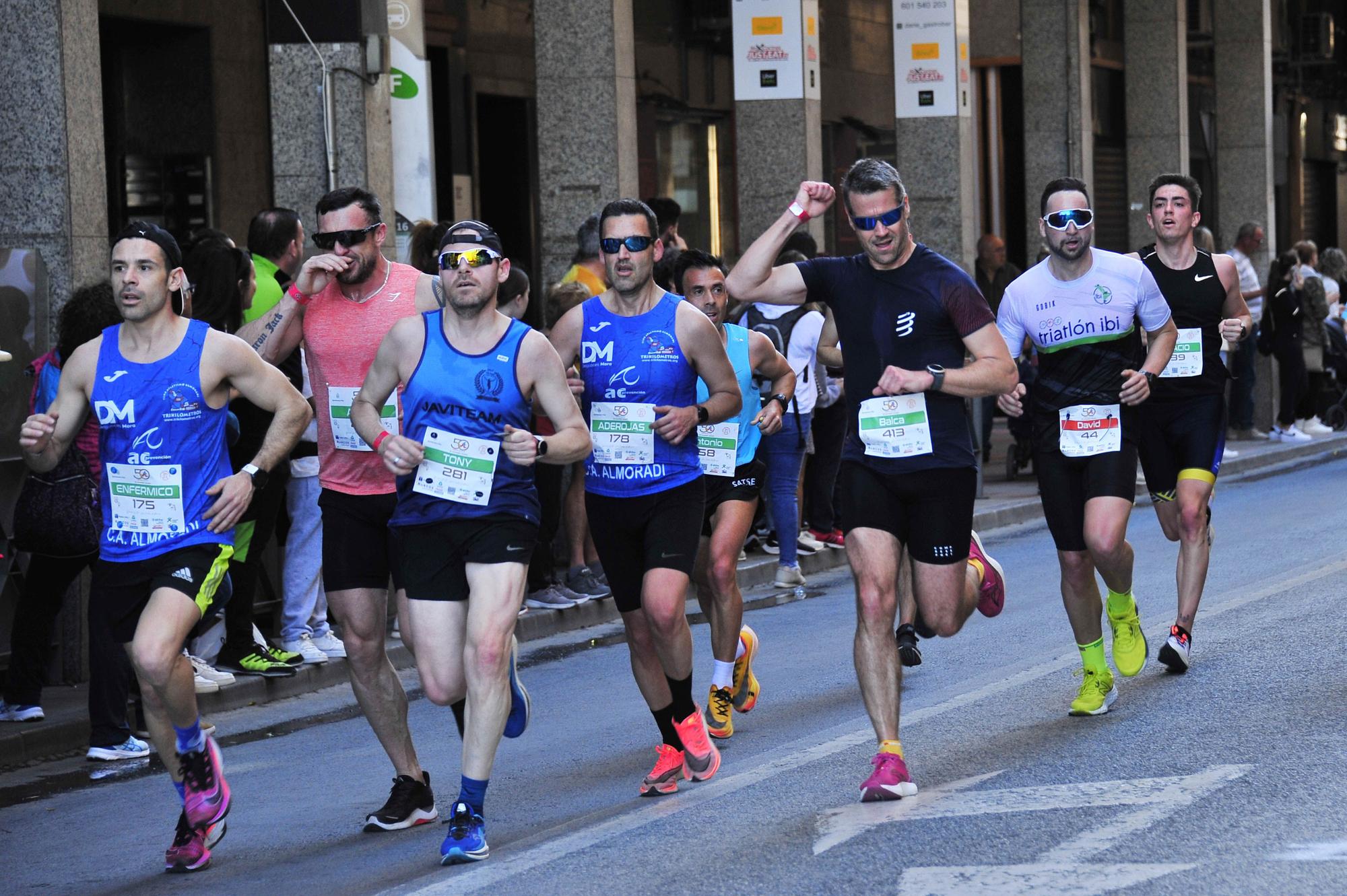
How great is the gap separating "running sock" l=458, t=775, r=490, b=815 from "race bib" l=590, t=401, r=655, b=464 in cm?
131

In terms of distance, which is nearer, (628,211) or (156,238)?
(156,238)

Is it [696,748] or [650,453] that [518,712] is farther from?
[650,453]

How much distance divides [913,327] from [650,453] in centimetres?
96

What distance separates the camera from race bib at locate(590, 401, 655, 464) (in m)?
7.08

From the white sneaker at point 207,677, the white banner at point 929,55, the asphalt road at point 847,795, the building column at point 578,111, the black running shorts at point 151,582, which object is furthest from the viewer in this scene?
the white banner at point 929,55

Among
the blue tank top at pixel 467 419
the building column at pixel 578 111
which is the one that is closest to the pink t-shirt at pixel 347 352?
the blue tank top at pixel 467 419

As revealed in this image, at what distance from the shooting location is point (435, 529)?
6.48 metres

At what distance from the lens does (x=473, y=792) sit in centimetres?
627

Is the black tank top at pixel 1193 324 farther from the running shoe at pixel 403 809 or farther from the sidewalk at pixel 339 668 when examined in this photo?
the running shoe at pixel 403 809

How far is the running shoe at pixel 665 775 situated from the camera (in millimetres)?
7172

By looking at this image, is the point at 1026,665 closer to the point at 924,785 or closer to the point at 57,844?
the point at 924,785

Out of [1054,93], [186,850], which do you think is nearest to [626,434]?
[186,850]

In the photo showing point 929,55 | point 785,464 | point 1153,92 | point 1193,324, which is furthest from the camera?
point 1153,92

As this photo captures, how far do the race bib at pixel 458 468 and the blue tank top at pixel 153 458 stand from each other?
0.71 m
